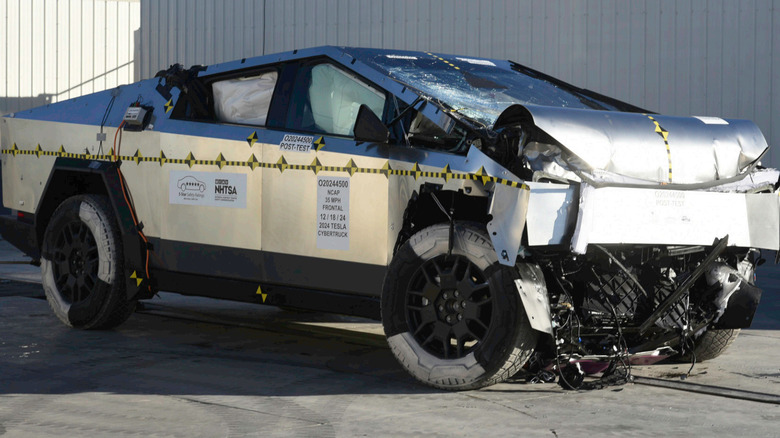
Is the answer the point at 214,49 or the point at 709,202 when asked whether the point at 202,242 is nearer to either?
the point at 709,202

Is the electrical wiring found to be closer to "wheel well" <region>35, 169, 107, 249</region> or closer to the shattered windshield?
"wheel well" <region>35, 169, 107, 249</region>

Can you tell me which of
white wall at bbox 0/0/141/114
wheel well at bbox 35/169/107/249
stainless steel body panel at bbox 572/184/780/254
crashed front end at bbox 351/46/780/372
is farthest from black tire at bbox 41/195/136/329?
white wall at bbox 0/0/141/114

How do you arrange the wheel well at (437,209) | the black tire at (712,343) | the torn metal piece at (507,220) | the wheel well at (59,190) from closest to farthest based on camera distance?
the torn metal piece at (507,220), the wheel well at (437,209), the black tire at (712,343), the wheel well at (59,190)

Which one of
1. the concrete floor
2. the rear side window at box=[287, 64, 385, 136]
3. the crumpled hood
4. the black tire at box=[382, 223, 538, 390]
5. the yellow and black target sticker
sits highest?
the rear side window at box=[287, 64, 385, 136]

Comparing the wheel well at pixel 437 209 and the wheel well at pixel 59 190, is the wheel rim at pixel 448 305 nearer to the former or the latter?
the wheel well at pixel 437 209

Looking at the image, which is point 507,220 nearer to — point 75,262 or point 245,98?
point 245,98

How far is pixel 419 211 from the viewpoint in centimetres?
593

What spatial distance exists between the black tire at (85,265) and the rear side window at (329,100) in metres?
1.75

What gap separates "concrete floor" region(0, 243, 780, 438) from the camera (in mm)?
4922

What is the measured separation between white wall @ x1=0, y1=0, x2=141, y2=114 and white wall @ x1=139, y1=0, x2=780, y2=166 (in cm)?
458

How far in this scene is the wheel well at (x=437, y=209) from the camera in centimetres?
577

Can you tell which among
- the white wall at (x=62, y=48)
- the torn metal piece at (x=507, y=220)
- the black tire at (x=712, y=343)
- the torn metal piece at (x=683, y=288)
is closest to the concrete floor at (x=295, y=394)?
the black tire at (x=712, y=343)

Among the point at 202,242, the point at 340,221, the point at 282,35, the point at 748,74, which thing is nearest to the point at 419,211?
the point at 340,221

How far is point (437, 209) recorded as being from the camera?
5914 millimetres
